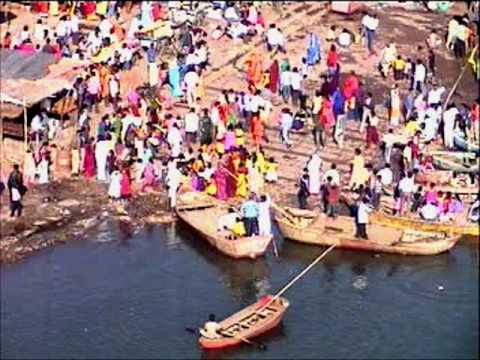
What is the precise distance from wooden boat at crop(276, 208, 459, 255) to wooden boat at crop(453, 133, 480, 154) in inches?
223

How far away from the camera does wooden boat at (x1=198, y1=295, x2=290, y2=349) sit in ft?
106

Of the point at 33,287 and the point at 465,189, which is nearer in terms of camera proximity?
the point at 33,287

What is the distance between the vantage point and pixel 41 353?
107 feet

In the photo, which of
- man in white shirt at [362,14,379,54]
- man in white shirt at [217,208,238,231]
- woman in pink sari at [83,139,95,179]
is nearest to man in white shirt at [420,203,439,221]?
man in white shirt at [217,208,238,231]

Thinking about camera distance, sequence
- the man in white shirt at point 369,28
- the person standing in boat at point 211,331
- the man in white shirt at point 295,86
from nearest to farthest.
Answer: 1. the person standing in boat at point 211,331
2. the man in white shirt at point 295,86
3. the man in white shirt at point 369,28

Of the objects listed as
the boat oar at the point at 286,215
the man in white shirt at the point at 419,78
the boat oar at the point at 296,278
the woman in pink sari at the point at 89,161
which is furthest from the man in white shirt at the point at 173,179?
the man in white shirt at the point at 419,78

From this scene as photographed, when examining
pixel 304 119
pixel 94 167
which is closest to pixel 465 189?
pixel 304 119

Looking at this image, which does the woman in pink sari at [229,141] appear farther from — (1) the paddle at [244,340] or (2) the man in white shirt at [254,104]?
(1) the paddle at [244,340]

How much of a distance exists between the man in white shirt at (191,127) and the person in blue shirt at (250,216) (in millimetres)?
5666

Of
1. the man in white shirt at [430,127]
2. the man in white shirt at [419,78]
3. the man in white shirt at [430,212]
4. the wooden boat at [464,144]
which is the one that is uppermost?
the man in white shirt at [419,78]

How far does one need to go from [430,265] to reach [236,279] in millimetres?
4922

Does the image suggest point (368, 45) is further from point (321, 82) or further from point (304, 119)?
point (304, 119)

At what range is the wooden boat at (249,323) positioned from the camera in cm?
3231

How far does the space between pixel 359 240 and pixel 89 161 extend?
8.59 m
